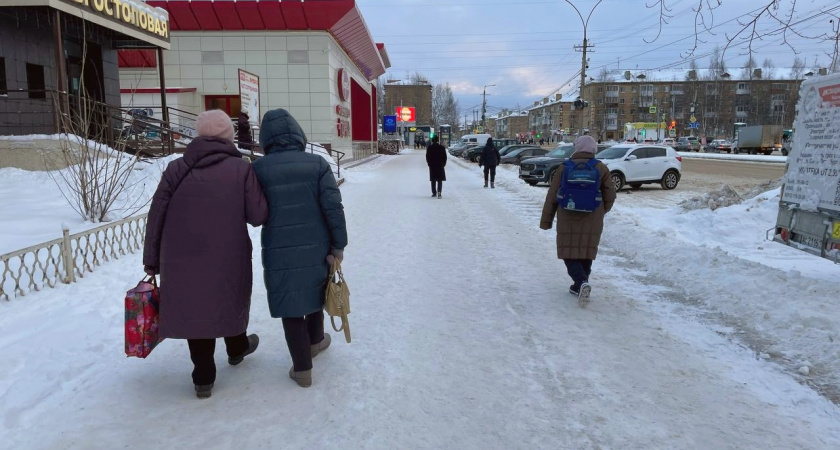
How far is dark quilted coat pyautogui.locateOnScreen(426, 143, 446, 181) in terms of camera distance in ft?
49.3

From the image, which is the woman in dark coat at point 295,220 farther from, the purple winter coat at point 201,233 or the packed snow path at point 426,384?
the packed snow path at point 426,384

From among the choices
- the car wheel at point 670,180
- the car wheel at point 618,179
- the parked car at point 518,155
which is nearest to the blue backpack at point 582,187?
the car wheel at point 618,179

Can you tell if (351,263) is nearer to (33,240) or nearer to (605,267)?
(605,267)

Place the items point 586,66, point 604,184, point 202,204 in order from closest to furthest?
point 202,204 → point 604,184 → point 586,66

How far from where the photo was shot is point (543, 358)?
4234 millimetres

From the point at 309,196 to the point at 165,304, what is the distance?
3.52 ft

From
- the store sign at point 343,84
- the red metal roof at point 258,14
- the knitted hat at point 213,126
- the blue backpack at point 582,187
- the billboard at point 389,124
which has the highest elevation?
the red metal roof at point 258,14

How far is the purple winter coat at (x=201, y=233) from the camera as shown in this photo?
128 inches

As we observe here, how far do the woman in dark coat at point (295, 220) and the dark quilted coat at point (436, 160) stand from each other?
11573 mm

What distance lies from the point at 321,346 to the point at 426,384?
3.11 feet

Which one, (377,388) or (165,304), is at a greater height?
(165,304)

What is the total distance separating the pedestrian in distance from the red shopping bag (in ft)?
0.36

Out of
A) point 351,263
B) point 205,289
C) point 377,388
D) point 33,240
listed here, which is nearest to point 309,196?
point 205,289

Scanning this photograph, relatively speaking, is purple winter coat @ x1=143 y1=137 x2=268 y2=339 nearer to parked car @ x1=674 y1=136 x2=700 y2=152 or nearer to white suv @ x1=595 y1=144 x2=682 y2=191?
white suv @ x1=595 y1=144 x2=682 y2=191
